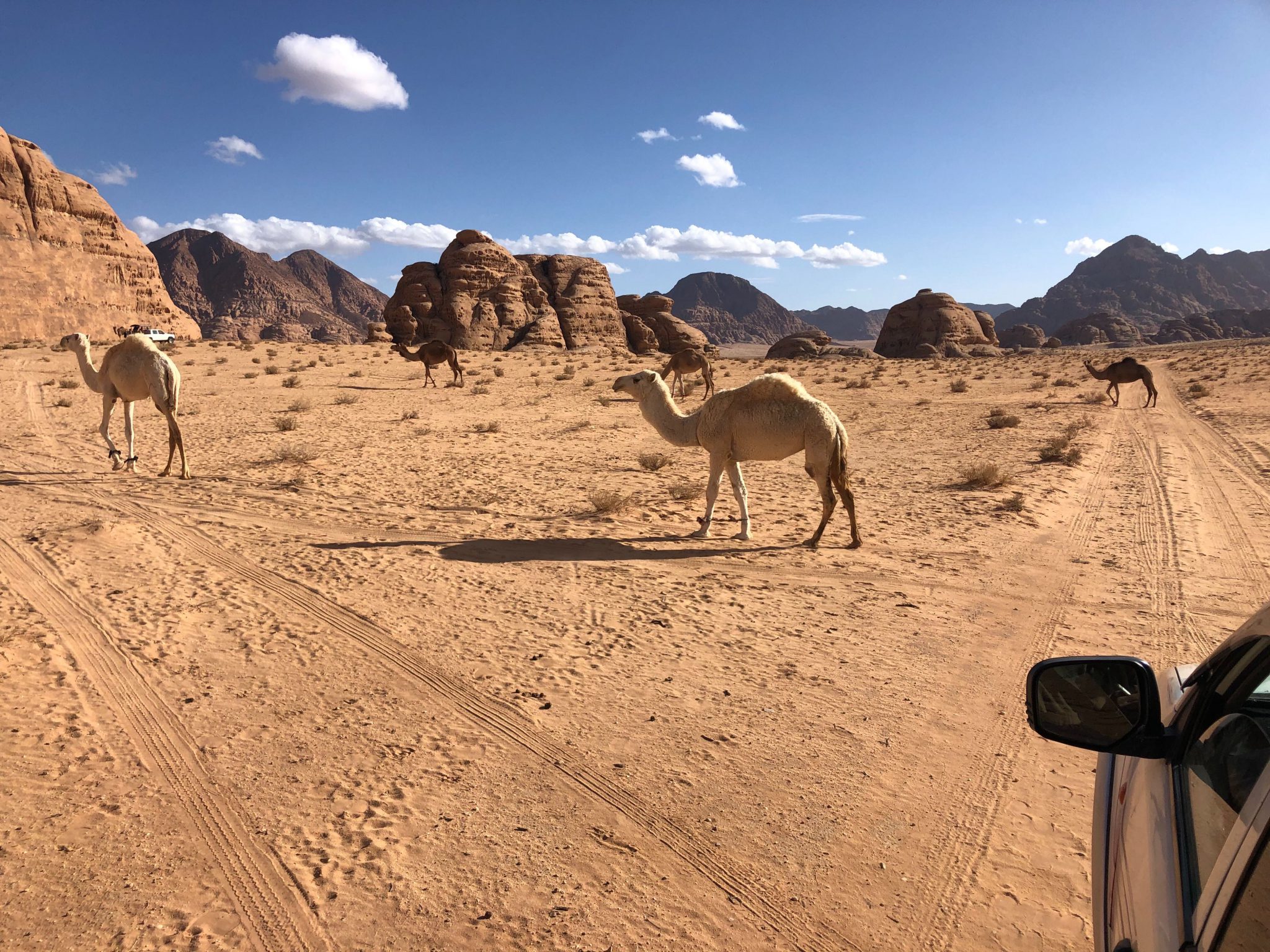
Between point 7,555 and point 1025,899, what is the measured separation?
29.6ft

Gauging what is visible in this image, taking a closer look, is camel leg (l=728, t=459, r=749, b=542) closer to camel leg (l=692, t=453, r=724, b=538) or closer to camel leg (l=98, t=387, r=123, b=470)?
camel leg (l=692, t=453, r=724, b=538)

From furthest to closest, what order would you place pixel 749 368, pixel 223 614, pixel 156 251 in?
pixel 156 251 < pixel 749 368 < pixel 223 614

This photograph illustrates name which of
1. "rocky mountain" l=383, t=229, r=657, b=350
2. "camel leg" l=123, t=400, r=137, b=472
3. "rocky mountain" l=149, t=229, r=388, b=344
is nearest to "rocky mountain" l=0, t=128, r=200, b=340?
"rocky mountain" l=383, t=229, r=657, b=350

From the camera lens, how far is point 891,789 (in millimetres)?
4098

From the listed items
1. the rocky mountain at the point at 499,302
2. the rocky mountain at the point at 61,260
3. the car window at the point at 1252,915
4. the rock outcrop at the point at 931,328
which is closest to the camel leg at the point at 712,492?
the car window at the point at 1252,915

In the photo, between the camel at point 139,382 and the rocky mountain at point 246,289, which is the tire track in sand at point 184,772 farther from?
the rocky mountain at point 246,289

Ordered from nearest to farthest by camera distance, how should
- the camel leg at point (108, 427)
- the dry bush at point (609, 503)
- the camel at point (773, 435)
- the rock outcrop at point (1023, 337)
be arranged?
the camel at point (773, 435) → the dry bush at point (609, 503) → the camel leg at point (108, 427) → the rock outcrop at point (1023, 337)

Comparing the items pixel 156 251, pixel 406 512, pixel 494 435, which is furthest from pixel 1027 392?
pixel 156 251

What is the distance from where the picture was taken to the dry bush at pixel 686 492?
11.1m

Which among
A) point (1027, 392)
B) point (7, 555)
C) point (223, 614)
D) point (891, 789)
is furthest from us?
point (1027, 392)

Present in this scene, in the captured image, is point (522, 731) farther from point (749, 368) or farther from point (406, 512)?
point (749, 368)

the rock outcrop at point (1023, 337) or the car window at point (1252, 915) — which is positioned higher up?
the rock outcrop at point (1023, 337)

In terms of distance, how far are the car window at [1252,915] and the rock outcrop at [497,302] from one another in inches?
2418

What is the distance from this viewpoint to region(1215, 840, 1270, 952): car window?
121cm
